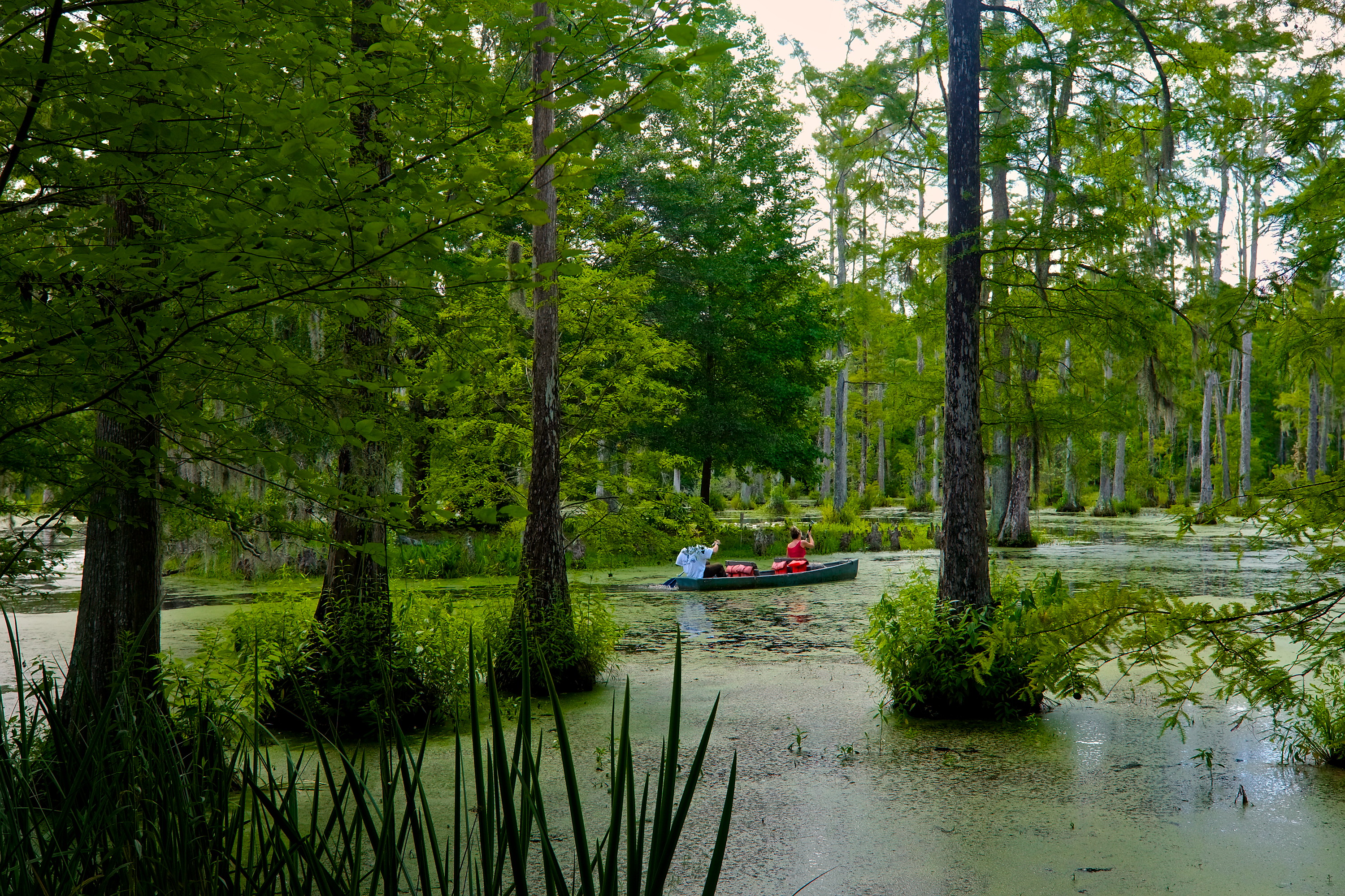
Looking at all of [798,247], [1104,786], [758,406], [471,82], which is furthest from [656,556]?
[471,82]

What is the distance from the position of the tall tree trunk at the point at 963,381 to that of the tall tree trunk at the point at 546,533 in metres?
2.96

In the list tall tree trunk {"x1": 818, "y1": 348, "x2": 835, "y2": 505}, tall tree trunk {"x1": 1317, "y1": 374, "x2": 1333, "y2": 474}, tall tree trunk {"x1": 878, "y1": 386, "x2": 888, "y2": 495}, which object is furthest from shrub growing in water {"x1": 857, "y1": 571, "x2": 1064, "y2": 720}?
tall tree trunk {"x1": 878, "y1": 386, "x2": 888, "y2": 495}

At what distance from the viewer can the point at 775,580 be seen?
14.3 metres

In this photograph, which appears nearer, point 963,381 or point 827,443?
point 963,381

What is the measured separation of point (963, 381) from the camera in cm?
659

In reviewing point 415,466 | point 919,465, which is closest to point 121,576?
point 415,466

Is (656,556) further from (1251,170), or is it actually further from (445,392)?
(445,392)

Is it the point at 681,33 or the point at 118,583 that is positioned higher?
the point at 681,33

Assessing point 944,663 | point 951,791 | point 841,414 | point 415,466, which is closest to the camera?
point 951,791

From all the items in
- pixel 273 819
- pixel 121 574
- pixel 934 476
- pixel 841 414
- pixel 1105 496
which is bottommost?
pixel 1105 496

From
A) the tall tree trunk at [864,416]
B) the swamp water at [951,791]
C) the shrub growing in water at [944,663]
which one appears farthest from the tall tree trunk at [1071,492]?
the shrub growing in water at [944,663]

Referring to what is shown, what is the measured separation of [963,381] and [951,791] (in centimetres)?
297

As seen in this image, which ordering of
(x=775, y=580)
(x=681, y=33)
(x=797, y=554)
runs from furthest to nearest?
(x=797, y=554), (x=775, y=580), (x=681, y=33)

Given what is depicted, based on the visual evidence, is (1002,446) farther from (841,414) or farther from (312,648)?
(312,648)
